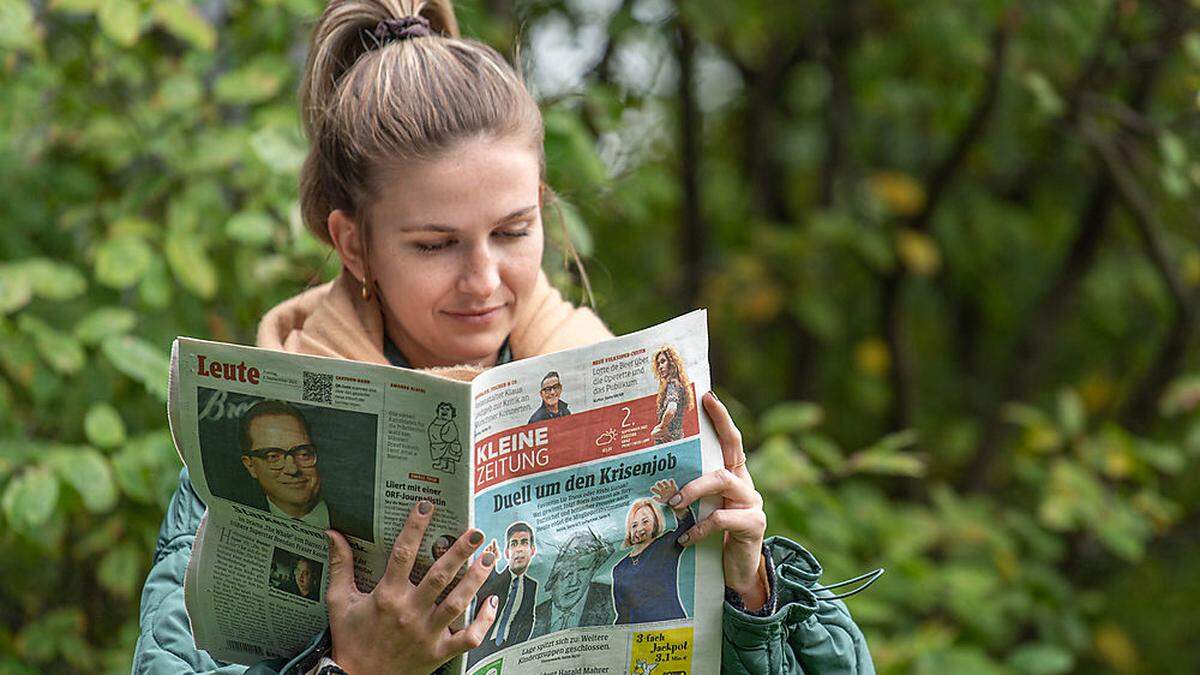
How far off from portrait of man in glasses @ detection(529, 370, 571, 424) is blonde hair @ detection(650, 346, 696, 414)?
0.09 m

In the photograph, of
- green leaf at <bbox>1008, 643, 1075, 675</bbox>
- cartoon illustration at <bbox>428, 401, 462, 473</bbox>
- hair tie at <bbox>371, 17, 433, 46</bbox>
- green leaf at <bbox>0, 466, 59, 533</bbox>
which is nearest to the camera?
cartoon illustration at <bbox>428, 401, 462, 473</bbox>

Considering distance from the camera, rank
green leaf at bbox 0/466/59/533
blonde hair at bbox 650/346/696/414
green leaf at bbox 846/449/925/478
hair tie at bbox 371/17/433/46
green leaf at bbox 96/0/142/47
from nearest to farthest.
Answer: blonde hair at bbox 650/346/696/414, hair tie at bbox 371/17/433/46, green leaf at bbox 0/466/59/533, green leaf at bbox 96/0/142/47, green leaf at bbox 846/449/925/478

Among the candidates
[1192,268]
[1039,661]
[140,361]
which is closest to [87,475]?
Result: [140,361]

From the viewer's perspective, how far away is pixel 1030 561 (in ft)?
10.8

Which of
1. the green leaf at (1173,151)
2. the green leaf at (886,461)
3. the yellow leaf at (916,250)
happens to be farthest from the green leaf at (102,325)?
the yellow leaf at (916,250)

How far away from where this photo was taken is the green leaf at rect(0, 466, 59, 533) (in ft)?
5.96

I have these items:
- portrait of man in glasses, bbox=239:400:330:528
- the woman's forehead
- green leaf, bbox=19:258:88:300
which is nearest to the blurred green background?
green leaf, bbox=19:258:88:300

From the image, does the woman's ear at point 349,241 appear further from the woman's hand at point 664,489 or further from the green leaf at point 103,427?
the green leaf at point 103,427

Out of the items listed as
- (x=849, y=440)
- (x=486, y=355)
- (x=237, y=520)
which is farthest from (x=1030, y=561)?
(x=237, y=520)

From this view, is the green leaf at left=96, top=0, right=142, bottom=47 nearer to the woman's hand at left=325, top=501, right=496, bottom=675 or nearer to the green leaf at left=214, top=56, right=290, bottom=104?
the green leaf at left=214, top=56, right=290, bottom=104

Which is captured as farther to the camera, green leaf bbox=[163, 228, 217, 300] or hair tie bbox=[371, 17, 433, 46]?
green leaf bbox=[163, 228, 217, 300]

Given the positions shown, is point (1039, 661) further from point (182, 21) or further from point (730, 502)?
point (182, 21)

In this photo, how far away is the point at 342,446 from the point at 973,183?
2934 mm

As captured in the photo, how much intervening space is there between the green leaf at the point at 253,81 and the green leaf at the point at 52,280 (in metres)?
0.39
